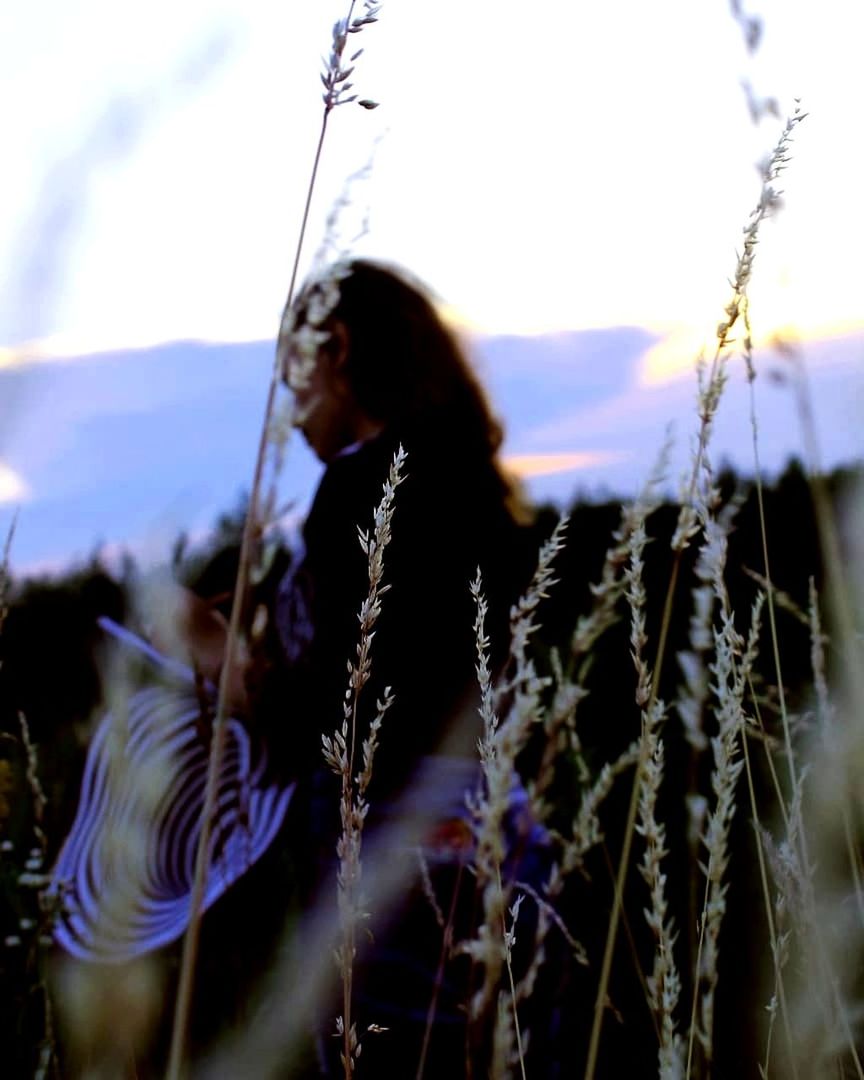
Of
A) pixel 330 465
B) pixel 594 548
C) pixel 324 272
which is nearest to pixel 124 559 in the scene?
pixel 330 465

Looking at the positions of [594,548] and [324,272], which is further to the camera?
[594,548]

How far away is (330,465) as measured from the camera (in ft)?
7.85

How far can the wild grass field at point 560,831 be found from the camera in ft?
2.40

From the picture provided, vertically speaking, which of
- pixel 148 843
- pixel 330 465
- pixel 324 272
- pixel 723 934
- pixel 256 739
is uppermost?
pixel 330 465

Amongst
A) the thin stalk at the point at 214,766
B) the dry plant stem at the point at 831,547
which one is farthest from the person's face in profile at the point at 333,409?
the thin stalk at the point at 214,766

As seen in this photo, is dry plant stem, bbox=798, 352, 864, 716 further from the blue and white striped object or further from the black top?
the black top

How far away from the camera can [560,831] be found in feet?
10.4

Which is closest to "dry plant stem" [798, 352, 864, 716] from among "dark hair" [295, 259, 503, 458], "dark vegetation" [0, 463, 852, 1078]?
"dark vegetation" [0, 463, 852, 1078]

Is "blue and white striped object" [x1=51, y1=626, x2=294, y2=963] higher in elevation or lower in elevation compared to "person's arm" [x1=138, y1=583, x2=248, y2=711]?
lower

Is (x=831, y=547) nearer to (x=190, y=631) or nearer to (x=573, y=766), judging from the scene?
(x=190, y=631)

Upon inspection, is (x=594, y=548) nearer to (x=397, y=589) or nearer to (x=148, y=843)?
(x=397, y=589)

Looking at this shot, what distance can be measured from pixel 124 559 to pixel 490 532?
104cm

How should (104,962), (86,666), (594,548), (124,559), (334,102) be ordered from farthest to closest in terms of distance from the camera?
1. (86,666)
2. (594,548)
3. (124,559)
4. (104,962)
5. (334,102)

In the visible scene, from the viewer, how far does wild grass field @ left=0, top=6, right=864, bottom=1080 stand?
2.40 ft
